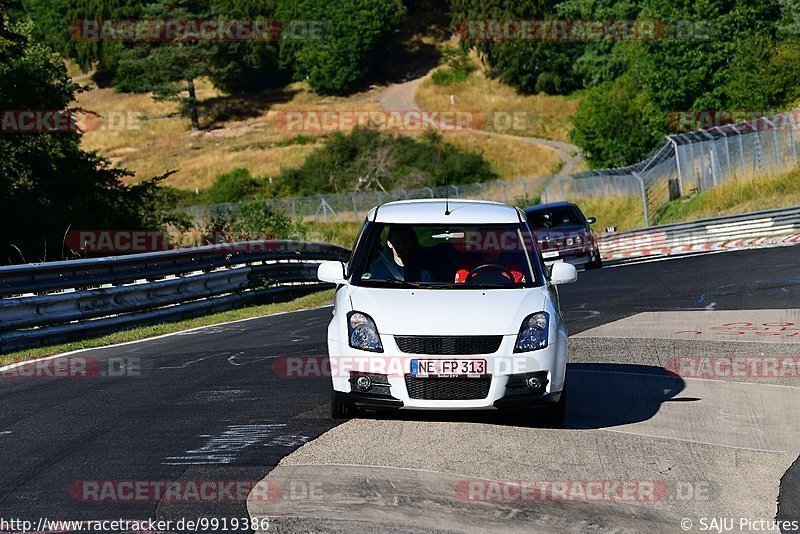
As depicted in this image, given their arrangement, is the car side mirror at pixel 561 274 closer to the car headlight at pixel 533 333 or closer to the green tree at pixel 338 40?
the car headlight at pixel 533 333

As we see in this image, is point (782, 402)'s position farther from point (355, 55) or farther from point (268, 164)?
point (355, 55)

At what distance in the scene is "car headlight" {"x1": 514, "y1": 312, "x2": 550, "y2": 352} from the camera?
8562mm

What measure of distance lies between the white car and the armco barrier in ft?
78.7

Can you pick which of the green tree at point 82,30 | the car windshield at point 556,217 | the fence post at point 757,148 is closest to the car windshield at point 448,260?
the car windshield at point 556,217

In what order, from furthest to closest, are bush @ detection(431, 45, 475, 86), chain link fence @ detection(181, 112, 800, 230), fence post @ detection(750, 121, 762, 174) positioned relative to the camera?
bush @ detection(431, 45, 475, 86) < fence post @ detection(750, 121, 762, 174) < chain link fence @ detection(181, 112, 800, 230)

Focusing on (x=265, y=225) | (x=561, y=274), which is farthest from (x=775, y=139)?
(x=561, y=274)

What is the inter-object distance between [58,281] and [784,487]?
10.7 meters

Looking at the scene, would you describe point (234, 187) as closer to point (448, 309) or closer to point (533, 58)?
point (533, 58)

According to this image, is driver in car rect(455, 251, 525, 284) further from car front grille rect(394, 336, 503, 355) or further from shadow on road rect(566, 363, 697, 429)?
shadow on road rect(566, 363, 697, 429)

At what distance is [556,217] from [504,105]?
7709 cm

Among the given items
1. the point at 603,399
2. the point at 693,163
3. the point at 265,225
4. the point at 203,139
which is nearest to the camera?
the point at 603,399

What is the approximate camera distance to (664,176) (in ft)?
158

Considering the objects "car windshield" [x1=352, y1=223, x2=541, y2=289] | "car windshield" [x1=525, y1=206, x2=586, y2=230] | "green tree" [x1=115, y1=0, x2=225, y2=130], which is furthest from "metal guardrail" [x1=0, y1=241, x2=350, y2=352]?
"green tree" [x1=115, y1=0, x2=225, y2=130]

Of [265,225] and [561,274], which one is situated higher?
[561,274]
